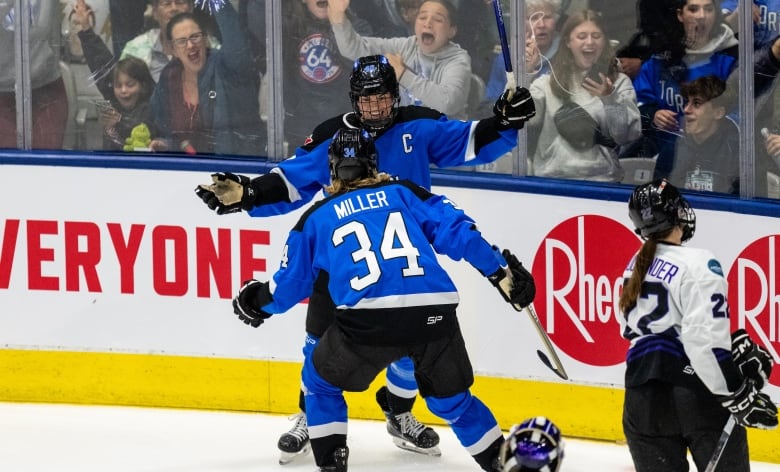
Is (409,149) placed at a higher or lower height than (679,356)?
higher

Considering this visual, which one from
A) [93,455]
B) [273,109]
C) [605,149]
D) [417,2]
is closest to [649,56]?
[605,149]

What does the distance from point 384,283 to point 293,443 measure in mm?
1190

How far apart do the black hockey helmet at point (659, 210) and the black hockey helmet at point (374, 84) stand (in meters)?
1.18

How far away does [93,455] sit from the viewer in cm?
509

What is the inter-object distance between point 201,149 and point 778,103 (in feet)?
7.48

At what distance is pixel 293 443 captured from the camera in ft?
16.1

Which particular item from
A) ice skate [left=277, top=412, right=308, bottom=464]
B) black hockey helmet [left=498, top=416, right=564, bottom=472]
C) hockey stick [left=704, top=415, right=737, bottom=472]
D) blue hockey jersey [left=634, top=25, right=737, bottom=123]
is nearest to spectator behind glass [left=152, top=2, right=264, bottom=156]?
ice skate [left=277, top=412, right=308, bottom=464]

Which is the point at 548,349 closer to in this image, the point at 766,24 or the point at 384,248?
the point at 384,248

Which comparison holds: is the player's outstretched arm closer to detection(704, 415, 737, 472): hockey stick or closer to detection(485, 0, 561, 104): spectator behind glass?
detection(485, 0, 561, 104): spectator behind glass

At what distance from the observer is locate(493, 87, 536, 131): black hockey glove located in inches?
173

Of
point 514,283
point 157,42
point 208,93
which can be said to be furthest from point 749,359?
point 157,42

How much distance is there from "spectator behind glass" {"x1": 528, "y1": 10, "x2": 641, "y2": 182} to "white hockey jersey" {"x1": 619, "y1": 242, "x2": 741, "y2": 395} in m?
1.62

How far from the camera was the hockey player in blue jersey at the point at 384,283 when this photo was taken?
3.96 metres

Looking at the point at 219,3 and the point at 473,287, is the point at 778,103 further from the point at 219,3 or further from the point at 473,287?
the point at 219,3
